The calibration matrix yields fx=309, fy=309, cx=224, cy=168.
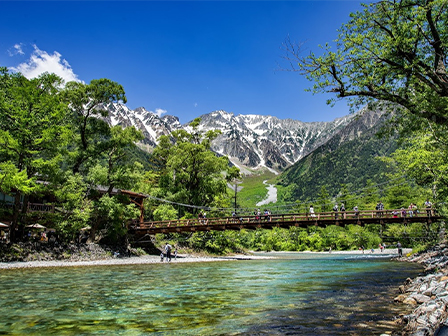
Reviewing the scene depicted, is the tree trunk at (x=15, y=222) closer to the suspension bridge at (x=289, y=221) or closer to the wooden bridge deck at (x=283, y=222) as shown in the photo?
the wooden bridge deck at (x=283, y=222)

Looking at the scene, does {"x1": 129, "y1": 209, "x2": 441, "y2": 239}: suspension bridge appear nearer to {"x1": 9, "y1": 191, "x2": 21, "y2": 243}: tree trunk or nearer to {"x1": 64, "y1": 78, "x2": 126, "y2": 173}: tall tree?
{"x1": 64, "y1": 78, "x2": 126, "y2": 173}: tall tree

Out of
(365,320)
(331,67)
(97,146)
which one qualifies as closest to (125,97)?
(97,146)

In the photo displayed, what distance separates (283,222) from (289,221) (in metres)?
0.61

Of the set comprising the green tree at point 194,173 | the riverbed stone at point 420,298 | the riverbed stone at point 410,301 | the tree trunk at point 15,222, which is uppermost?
the green tree at point 194,173

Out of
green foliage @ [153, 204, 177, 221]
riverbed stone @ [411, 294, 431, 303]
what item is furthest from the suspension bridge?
riverbed stone @ [411, 294, 431, 303]

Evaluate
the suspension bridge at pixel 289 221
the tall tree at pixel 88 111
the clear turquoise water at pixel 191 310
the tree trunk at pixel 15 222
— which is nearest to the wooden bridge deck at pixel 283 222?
the suspension bridge at pixel 289 221

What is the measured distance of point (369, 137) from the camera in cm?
19350

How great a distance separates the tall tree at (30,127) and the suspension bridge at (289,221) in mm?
12678

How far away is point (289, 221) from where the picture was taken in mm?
28688

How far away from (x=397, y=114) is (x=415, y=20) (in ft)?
16.2

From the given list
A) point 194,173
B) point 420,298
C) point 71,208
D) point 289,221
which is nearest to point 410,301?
point 420,298

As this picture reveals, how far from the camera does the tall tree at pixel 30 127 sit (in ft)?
68.7

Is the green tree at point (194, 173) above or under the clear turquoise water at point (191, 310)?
above

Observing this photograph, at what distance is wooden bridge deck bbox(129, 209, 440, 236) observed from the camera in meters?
27.4
